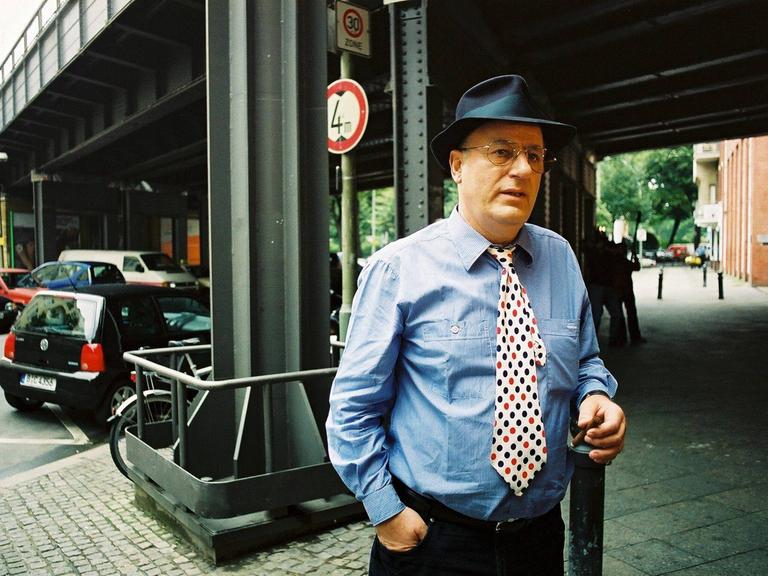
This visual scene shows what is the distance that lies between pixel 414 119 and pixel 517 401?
441cm

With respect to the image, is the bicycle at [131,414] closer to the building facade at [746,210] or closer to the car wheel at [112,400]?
the car wheel at [112,400]

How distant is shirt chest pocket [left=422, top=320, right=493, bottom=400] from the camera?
184 cm

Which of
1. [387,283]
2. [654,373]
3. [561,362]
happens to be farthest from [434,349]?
[654,373]

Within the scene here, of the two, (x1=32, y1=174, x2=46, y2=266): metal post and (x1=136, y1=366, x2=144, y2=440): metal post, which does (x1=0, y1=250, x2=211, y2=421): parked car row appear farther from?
(x1=32, y1=174, x2=46, y2=266): metal post

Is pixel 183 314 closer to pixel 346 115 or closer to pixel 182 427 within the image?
pixel 346 115

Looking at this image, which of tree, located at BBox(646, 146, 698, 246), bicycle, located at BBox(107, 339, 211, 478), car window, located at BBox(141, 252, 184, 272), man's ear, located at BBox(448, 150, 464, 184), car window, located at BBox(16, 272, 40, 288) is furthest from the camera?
tree, located at BBox(646, 146, 698, 246)

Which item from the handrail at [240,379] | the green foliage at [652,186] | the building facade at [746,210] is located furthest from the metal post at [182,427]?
the green foliage at [652,186]

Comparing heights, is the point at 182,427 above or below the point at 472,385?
below

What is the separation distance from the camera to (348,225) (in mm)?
8609

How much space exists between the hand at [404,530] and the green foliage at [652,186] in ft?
211

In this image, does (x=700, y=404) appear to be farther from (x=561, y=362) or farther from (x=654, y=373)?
(x=561, y=362)

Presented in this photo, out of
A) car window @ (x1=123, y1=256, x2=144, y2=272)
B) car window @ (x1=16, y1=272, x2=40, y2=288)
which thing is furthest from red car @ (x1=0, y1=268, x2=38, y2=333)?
car window @ (x1=123, y1=256, x2=144, y2=272)

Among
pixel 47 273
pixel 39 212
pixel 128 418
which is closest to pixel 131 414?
pixel 128 418

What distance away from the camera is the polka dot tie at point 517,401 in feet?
5.98
